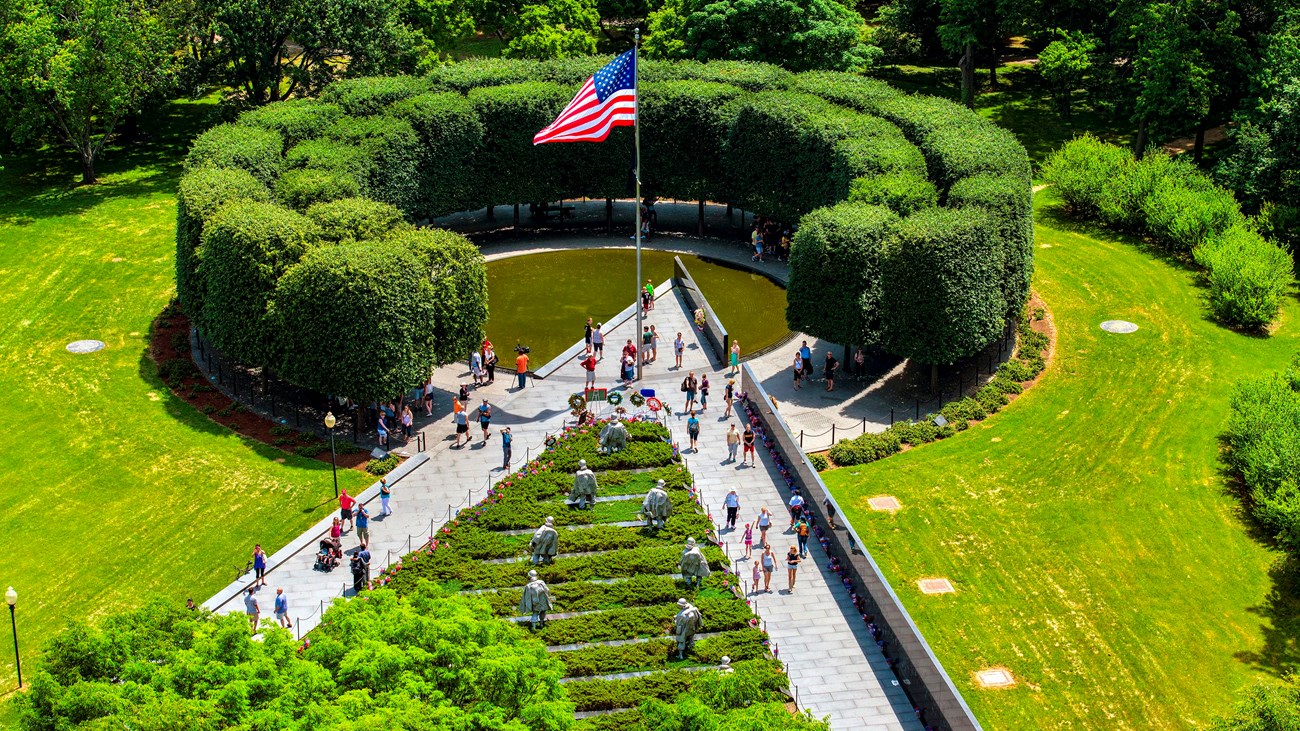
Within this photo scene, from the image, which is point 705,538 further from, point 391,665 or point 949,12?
point 949,12

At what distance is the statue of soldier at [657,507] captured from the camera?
167 feet

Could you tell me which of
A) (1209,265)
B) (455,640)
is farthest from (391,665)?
(1209,265)

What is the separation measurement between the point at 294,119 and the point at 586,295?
17641mm

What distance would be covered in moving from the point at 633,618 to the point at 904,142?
36612 millimetres

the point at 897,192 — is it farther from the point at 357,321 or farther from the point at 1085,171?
the point at 357,321

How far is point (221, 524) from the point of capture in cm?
5378

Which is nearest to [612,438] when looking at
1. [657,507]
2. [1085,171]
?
[657,507]

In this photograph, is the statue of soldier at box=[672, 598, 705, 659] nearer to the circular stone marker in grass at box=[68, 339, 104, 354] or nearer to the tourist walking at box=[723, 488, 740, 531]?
the tourist walking at box=[723, 488, 740, 531]

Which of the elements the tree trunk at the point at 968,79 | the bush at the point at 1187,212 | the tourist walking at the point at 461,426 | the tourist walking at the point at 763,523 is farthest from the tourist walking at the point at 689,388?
the tree trunk at the point at 968,79

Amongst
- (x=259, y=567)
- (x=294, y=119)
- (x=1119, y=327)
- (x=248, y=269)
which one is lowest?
(x=259, y=567)

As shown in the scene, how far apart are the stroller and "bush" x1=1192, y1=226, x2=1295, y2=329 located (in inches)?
1745

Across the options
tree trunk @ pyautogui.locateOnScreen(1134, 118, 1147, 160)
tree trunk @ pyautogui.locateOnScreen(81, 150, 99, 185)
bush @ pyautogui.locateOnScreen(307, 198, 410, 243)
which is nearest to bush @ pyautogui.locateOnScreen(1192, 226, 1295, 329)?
tree trunk @ pyautogui.locateOnScreen(1134, 118, 1147, 160)

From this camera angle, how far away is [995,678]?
46594mm

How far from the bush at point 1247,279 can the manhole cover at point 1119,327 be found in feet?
14.7
